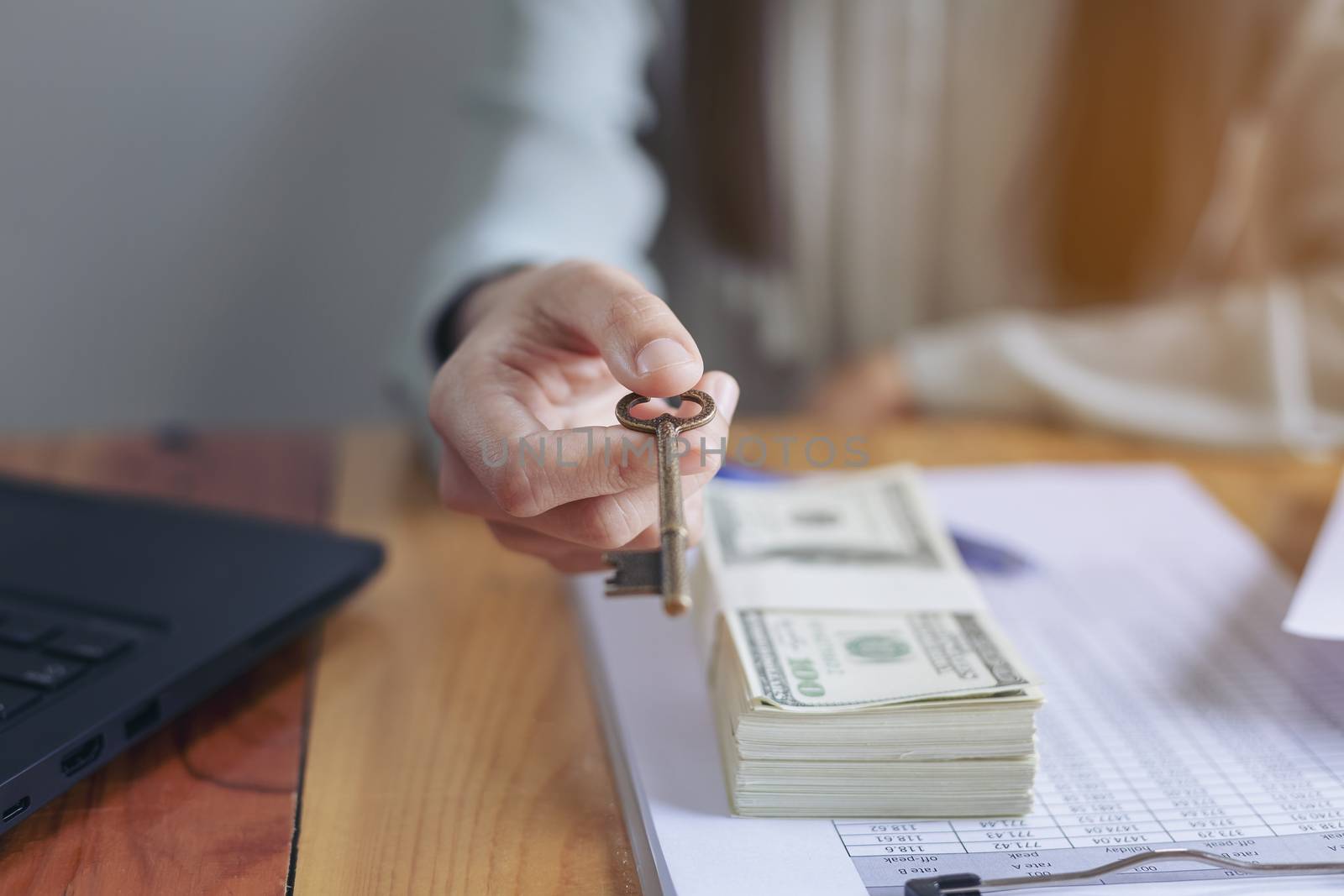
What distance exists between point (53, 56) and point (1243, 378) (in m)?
1.28

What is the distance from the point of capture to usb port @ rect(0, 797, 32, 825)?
0.42 meters

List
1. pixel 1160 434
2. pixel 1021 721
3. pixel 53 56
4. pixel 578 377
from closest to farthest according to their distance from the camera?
1. pixel 1021 721
2. pixel 578 377
3. pixel 1160 434
4. pixel 53 56

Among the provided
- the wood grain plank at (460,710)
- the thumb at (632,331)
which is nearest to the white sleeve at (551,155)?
the wood grain plank at (460,710)

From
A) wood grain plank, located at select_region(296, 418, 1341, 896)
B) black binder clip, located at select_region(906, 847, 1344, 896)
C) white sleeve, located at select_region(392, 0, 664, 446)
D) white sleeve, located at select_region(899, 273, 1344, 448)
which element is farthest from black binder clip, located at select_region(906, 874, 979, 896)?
white sleeve, located at select_region(899, 273, 1344, 448)

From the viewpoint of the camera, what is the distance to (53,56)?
3.86ft

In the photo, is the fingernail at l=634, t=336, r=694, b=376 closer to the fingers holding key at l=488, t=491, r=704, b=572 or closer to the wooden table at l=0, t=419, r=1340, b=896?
the fingers holding key at l=488, t=491, r=704, b=572

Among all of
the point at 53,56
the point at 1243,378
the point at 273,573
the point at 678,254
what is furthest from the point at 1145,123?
the point at 53,56

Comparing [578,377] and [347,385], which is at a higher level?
[347,385]

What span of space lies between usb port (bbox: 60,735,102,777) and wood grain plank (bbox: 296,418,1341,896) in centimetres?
9

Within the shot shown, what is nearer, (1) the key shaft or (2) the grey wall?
(1) the key shaft

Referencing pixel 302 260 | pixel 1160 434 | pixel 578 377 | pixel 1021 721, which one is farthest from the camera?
pixel 302 260

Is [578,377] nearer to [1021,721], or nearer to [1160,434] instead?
[1021,721]

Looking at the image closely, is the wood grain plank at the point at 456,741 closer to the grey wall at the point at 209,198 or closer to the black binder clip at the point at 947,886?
the black binder clip at the point at 947,886

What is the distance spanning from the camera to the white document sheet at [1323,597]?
52cm
